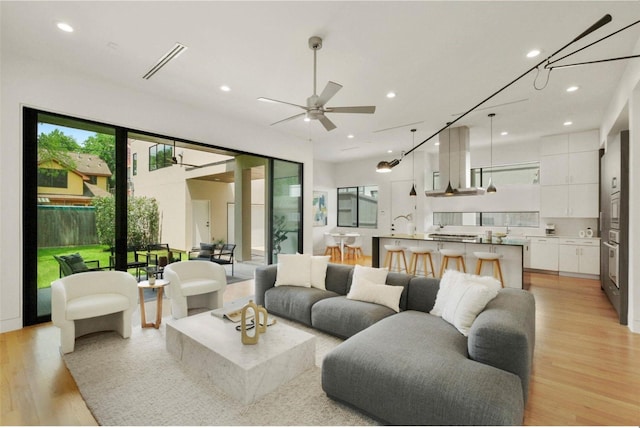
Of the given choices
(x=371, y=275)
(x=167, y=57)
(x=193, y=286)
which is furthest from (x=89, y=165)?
(x=371, y=275)

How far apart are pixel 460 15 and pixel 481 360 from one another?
3007 mm

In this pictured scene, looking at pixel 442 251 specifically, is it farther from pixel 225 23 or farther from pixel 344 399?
pixel 225 23

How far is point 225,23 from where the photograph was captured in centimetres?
297

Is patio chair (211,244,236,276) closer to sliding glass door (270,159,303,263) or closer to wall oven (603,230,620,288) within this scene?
sliding glass door (270,159,303,263)

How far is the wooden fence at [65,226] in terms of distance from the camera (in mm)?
3879

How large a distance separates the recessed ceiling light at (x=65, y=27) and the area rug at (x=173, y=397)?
3.30 metres

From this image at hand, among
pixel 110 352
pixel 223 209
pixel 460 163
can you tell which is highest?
pixel 460 163

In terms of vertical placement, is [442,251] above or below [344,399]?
above

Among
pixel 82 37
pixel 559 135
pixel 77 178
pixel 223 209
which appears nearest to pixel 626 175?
pixel 559 135

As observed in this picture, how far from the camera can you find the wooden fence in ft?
12.7

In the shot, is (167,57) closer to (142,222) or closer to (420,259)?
(420,259)

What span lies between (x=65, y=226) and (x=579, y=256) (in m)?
9.53

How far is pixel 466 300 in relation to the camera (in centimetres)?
253

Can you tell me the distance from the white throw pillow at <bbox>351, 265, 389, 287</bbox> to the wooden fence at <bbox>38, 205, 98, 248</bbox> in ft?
12.4
